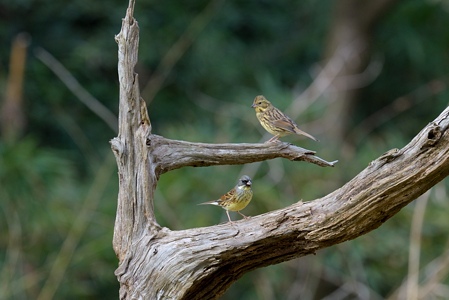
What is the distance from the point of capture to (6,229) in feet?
30.9

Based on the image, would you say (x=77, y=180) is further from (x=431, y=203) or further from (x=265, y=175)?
(x=431, y=203)

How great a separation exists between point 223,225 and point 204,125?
7.40 metres

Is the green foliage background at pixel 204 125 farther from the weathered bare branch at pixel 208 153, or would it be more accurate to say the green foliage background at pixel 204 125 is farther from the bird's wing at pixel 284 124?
the weathered bare branch at pixel 208 153

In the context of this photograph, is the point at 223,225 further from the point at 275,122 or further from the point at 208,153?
the point at 275,122

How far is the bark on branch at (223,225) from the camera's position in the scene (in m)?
3.64

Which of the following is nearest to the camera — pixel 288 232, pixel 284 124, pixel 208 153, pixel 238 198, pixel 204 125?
pixel 288 232

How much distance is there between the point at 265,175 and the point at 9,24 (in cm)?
469

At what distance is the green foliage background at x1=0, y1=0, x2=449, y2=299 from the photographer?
→ 9234mm

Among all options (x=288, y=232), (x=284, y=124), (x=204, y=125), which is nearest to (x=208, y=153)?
(x=288, y=232)

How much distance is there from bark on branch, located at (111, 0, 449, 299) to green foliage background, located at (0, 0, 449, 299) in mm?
2707

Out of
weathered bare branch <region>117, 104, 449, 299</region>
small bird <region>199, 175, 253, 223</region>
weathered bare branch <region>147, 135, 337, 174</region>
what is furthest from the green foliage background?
weathered bare branch <region>117, 104, 449, 299</region>

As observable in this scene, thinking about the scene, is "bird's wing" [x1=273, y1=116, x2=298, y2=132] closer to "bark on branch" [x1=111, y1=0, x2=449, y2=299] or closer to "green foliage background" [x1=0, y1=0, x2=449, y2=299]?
"bark on branch" [x1=111, y1=0, x2=449, y2=299]

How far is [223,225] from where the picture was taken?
399 cm

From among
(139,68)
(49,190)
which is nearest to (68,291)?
(49,190)
